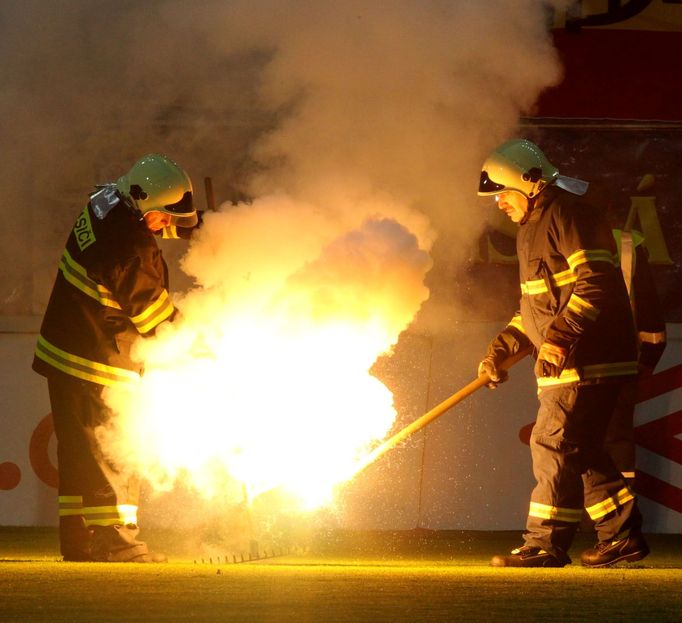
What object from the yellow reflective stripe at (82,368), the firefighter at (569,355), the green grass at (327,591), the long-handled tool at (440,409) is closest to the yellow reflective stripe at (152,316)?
the yellow reflective stripe at (82,368)

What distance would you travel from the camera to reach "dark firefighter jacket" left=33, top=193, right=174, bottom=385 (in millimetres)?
6230

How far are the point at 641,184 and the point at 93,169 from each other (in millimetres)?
3410

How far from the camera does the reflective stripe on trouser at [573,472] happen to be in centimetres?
608

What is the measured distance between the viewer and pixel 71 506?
6.29 m

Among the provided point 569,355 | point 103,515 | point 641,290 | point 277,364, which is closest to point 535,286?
point 569,355

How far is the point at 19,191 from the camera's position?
8.35 meters

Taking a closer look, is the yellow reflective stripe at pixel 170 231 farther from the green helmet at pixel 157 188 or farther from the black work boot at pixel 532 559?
the black work boot at pixel 532 559

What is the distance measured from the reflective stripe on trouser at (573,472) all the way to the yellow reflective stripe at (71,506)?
208cm

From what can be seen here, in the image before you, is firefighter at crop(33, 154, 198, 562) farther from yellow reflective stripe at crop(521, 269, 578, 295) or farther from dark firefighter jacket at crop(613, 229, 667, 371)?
dark firefighter jacket at crop(613, 229, 667, 371)

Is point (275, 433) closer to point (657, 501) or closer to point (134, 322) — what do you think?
→ point (134, 322)

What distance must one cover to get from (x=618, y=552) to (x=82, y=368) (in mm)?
2634

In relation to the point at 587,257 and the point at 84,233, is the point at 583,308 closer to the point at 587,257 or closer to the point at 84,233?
the point at 587,257

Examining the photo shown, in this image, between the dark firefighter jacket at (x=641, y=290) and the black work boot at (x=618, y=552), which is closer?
the black work boot at (x=618, y=552)

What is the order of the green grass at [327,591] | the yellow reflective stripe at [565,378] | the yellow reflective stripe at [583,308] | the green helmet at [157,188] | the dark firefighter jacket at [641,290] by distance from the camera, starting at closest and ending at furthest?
the green grass at [327,591] < the yellow reflective stripe at [583,308] < the yellow reflective stripe at [565,378] < the green helmet at [157,188] < the dark firefighter jacket at [641,290]
